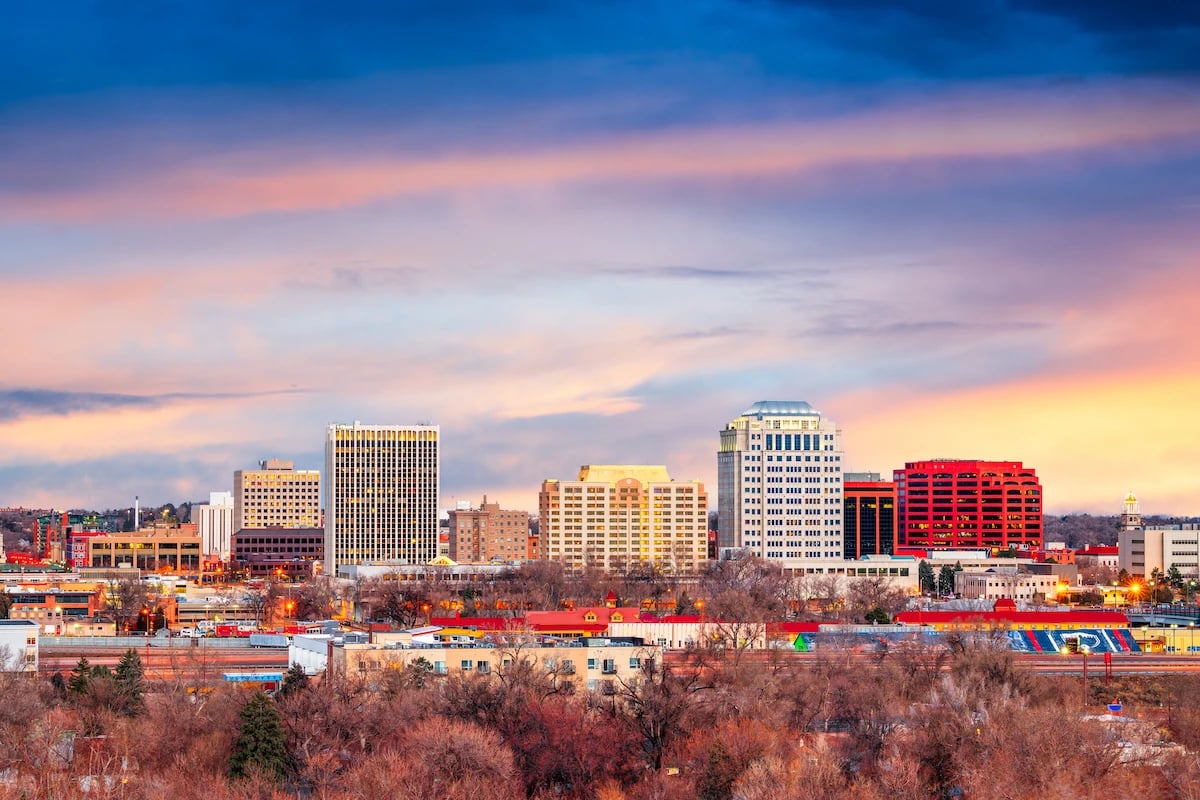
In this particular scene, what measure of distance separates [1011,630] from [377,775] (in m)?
60.1

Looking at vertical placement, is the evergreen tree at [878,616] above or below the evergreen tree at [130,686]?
above

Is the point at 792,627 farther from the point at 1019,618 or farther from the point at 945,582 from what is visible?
the point at 945,582

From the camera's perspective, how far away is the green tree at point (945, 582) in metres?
174

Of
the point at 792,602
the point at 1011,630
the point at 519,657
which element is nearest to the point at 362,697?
the point at 519,657

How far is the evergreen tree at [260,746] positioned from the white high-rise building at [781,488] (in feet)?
422

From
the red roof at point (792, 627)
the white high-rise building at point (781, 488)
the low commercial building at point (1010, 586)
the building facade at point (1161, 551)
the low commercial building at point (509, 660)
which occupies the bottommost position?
the low commercial building at point (509, 660)

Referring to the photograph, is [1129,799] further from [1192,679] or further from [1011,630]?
[1011,630]

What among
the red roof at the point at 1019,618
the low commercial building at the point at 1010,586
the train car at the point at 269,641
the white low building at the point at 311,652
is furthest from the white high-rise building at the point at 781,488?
the white low building at the point at 311,652

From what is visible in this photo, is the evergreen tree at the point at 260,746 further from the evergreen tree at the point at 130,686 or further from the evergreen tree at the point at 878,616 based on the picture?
the evergreen tree at the point at 878,616

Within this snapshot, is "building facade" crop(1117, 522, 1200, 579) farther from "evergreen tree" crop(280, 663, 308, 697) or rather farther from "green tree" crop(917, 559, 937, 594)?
"evergreen tree" crop(280, 663, 308, 697)

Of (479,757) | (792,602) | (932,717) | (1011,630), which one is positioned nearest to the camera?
(479,757)

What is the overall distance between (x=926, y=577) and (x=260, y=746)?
121 meters

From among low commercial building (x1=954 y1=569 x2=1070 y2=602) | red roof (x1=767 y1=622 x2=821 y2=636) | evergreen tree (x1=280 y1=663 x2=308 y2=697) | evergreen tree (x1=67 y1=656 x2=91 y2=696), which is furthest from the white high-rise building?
evergreen tree (x1=280 y1=663 x2=308 y2=697)

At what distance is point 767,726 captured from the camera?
2650 inches
